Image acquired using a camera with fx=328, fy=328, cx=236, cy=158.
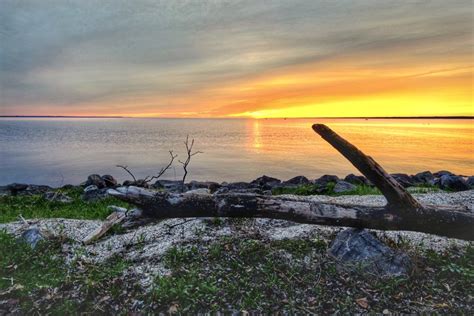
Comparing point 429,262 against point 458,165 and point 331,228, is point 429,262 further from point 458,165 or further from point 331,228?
point 458,165

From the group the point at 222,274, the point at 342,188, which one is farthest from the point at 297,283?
the point at 342,188

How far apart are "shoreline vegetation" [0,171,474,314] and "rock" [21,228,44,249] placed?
0.07 m

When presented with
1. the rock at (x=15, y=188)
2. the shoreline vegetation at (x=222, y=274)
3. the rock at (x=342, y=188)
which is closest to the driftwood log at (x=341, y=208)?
the shoreline vegetation at (x=222, y=274)

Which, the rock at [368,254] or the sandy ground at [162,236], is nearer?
→ the rock at [368,254]

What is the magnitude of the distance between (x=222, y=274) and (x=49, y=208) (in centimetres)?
824

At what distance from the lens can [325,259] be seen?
5137 mm

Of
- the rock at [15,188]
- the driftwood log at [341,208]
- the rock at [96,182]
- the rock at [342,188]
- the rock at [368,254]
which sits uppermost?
the driftwood log at [341,208]

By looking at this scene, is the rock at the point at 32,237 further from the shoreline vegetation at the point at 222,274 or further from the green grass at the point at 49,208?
the green grass at the point at 49,208

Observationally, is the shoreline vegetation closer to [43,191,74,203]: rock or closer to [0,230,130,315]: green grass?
[0,230,130,315]: green grass

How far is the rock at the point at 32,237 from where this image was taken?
586 cm

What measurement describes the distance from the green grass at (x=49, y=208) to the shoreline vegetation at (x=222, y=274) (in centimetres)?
244

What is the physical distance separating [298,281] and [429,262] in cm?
211

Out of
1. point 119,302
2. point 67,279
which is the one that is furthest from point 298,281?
point 67,279

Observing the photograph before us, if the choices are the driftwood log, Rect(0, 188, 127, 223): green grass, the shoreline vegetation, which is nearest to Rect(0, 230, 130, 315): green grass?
the shoreline vegetation
